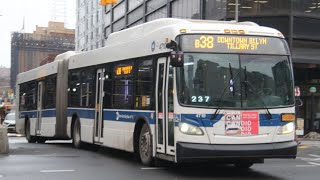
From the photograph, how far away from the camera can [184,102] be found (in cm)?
1011

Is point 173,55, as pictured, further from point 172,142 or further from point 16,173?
point 16,173

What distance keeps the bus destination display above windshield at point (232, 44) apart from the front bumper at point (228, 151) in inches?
74.1

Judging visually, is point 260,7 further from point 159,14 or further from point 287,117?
point 287,117

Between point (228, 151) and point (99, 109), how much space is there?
227 inches

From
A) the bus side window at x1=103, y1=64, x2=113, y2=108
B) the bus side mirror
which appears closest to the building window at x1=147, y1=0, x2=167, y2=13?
the bus side window at x1=103, y1=64, x2=113, y2=108

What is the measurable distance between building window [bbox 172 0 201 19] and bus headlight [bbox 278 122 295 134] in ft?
77.1

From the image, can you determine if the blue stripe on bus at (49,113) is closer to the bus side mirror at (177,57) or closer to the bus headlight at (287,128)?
the bus side mirror at (177,57)

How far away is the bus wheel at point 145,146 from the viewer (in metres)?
11.6

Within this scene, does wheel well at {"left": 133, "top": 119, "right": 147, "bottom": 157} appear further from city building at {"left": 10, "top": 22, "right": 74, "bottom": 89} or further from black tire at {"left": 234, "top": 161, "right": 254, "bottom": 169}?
city building at {"left": 10, "top": 22, "right": 74, "bottom": 89}

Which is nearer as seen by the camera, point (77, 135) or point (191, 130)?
point (191, 130)

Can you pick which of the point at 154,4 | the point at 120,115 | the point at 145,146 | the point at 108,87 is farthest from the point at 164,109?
the point at 154,4

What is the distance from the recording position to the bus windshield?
400 inches

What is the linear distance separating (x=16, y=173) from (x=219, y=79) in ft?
14.5

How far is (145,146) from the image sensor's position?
1188 centimetres
